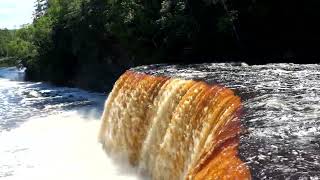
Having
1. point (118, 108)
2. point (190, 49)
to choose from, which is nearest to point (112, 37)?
point (190, 49)

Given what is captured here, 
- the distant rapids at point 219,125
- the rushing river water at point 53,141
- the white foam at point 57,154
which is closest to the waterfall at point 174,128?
the distant rapids at point 219,125

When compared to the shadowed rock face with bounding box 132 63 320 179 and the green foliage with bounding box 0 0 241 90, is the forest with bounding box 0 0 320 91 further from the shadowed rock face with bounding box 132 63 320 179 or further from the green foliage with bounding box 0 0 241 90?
the shadowed rock face with bounding box 132 63 320 179

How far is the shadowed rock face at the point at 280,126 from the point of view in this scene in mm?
5272

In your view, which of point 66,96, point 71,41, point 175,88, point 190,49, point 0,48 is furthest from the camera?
point 0,48

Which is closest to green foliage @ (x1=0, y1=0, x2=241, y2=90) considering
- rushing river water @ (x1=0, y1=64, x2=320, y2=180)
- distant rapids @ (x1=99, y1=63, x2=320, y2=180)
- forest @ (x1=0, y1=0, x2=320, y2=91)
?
forest @ (x1=0, y1=0, x2=320, y2=91)

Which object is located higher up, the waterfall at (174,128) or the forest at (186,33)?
the forest at (186,33)

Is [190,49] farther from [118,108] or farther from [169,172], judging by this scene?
[169,172]

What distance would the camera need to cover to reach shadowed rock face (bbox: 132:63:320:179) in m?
5.27

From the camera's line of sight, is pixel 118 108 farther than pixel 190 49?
No

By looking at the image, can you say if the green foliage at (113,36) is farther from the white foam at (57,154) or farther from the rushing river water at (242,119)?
the white foam at (57,154)

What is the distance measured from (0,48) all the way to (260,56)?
10512 centimetres

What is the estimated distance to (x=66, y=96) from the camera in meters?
36.3

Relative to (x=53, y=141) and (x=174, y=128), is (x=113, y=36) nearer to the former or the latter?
(x=53, y=141)

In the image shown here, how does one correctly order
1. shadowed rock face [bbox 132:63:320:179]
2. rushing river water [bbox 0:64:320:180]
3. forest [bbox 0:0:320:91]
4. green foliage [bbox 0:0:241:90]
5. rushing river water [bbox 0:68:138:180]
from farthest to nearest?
green foliage [bbox 0:0:241:90], forest [bbox 0:0:320:91], rushing river water [bbox 0:68:138:180], rushing river water [bbox 0:64:320:180], shadowed rock face [bbox 132:63:320:179]
